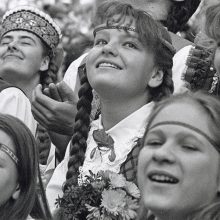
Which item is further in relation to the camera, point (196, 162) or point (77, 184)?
point (77, 184)

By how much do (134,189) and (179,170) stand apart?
2.72 feet

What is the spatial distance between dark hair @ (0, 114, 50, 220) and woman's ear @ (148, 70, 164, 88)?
748 mm

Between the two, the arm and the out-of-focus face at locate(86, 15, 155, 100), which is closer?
the out-of-focus face at locate(86, 15, 155, 100)

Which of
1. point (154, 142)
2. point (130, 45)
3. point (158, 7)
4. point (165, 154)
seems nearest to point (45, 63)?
point (158, 7)

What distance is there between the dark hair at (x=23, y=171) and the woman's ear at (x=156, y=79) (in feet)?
2.45

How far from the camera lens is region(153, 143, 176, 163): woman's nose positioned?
270cm

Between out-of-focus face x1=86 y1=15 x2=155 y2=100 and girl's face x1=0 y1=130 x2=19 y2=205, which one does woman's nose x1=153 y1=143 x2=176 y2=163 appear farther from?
out-of-focus face x1=86 y1=15 x2=155 y2=100

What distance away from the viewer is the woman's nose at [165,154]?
8.87 ft

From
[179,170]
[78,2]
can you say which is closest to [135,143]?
[179,170]

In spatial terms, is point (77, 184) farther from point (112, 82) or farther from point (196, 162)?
point (196, 162)

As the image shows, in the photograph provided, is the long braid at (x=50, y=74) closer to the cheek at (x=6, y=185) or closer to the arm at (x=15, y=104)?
the arm at (x=15, y=104)

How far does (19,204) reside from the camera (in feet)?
11.1

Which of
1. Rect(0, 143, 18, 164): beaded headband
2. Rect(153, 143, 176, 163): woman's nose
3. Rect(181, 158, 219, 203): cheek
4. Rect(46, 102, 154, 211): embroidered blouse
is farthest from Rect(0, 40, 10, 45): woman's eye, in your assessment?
Rect(181, 158, 219, 203): cheek

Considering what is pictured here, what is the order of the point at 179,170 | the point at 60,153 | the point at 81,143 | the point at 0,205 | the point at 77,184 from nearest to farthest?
the point at 179,170 < the point at 0,205 < the point at 77,184 < the point at 81,143 < the point at 60,153
